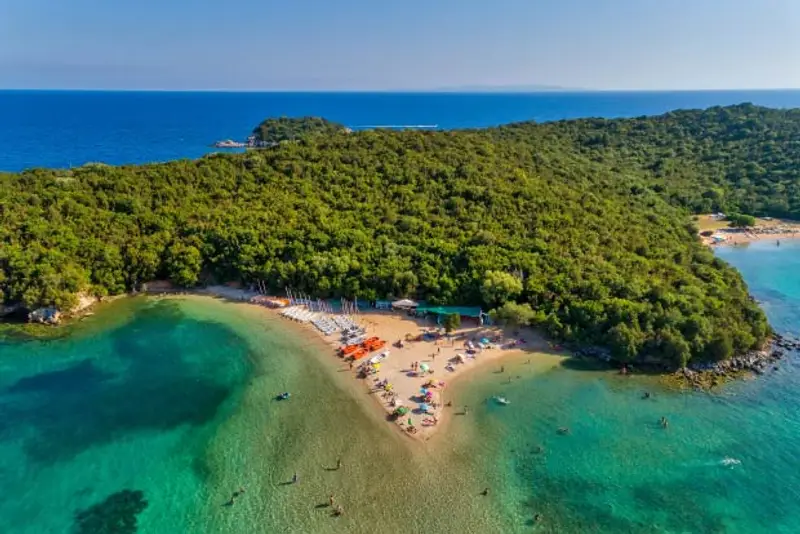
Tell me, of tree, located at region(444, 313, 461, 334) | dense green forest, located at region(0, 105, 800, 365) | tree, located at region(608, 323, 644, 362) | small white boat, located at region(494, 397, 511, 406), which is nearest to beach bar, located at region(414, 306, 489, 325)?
tree, located at region(444, 313, 461, 334)

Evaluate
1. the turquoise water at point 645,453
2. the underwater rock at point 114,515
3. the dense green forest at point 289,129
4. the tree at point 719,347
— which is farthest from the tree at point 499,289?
the dense green forest at point 289,129

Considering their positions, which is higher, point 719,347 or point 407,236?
point 407,236

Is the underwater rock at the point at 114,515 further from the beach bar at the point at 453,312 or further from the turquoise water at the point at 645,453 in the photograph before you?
the beach bar at the point at 453,312

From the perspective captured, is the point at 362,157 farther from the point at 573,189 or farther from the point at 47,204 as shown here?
the point at 47,204

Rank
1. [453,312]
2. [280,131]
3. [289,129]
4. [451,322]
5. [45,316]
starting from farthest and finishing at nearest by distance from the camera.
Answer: [289,129], [280,131], [45,316], [453,312], [451,322]

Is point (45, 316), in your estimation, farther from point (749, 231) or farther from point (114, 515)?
Answer: point (749, 231)

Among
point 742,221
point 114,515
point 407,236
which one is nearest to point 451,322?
point 407,236

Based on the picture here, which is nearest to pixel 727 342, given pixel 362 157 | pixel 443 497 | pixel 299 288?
pixel 443 497
